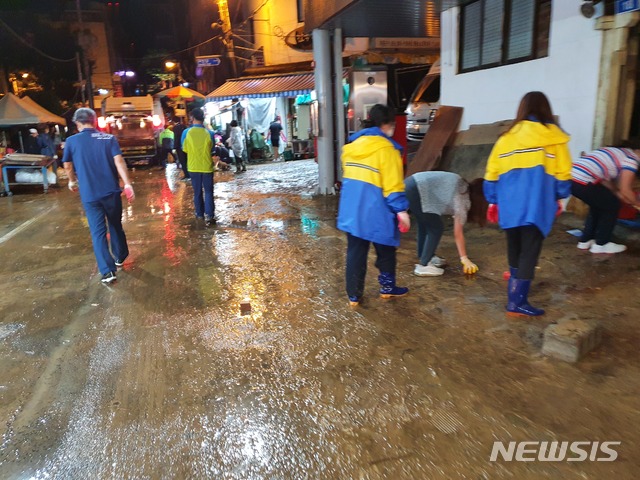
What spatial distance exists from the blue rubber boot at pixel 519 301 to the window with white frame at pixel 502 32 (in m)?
4.52

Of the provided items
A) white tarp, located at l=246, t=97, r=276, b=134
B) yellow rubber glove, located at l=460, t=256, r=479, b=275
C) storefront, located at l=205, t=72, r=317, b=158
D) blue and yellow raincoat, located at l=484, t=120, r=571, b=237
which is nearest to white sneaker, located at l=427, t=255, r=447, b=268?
yellow rubber glove, located at l=460, t=256, r=479, b=275

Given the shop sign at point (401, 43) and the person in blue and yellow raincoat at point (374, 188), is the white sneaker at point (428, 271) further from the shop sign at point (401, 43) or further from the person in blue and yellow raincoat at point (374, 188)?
the shop sign at point (401, 43)

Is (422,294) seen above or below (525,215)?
below

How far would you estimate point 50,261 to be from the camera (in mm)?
6746

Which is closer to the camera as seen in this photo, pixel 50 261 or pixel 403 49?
pixel 50 261

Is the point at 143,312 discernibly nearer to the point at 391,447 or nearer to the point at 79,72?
the point at 391,447

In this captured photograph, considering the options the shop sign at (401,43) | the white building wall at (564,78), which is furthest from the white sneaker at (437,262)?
the shop sign at (401,43)

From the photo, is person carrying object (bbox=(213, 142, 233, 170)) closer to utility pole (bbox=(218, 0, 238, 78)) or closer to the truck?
the truck

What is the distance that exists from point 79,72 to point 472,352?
31.7 m

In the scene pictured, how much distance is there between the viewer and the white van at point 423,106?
13461mm

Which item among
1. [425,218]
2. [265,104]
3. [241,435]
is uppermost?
[265,104]

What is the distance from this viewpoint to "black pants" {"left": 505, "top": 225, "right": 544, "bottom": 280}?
3865mm

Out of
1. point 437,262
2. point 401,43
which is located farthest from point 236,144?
point 437,262

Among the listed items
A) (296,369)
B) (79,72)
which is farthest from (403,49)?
(79,72)
